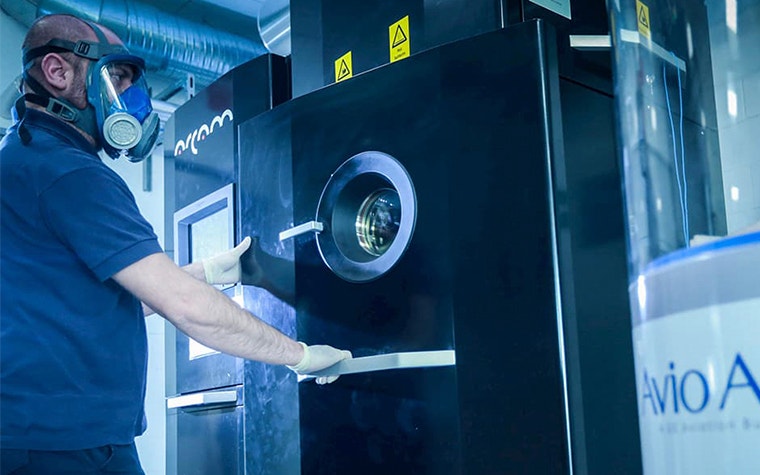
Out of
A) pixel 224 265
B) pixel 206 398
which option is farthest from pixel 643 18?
pixel 206 398

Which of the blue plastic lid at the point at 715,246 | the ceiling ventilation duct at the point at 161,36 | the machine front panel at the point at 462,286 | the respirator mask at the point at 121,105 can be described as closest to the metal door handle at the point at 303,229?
the machine front panel at the point at 462,286

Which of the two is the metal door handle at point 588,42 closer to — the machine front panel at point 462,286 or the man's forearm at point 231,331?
the machine front panel at point 462,286

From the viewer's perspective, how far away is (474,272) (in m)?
1.46

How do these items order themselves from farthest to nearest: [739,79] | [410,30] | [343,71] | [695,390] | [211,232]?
[211,232], [343,71], [410,30], [739,79], [695,390]

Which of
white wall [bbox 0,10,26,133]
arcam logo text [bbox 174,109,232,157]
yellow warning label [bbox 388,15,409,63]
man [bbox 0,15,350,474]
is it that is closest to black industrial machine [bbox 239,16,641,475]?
yellow warning label [bbox 388,15,409,63]

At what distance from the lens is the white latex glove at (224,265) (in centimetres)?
195

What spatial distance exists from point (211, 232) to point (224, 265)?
47 cm

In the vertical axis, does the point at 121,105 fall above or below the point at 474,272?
above

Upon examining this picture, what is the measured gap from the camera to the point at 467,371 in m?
1.44

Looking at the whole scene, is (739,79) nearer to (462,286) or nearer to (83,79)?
(462,286)

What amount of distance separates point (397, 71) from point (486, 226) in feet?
1.22

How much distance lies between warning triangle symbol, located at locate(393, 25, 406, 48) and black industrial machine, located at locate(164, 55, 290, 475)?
55 cm

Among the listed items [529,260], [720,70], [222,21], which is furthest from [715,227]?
[222,21]

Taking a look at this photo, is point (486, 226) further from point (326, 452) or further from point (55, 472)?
point (55, 472)
